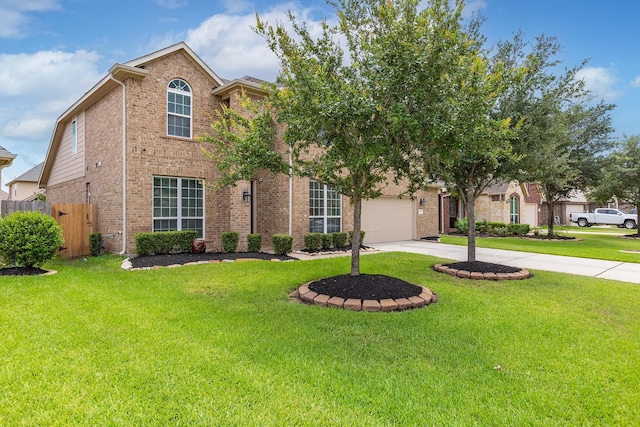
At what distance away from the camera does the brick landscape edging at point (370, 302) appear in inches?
199

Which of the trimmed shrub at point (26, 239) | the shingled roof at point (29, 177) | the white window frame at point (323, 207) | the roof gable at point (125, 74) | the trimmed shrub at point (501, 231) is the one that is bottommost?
the trimmed shrub at point (501, 231)

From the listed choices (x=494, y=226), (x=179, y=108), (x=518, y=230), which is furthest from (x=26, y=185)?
(x=518, y=230)

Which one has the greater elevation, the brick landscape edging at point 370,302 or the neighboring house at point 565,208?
the neighboring house at point 565,208

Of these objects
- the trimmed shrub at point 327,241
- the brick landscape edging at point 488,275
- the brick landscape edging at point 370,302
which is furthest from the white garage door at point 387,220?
the brick landscape edging at point 370,302

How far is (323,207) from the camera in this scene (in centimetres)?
1325

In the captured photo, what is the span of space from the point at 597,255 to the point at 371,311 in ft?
35.6

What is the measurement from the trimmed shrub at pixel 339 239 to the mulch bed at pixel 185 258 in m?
2.58

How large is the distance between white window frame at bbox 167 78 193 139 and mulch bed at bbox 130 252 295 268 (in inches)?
158

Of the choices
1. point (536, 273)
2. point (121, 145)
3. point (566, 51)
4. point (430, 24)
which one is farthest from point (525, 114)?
point (121, 145)

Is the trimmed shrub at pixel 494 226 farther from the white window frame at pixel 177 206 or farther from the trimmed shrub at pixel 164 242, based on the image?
the trimmed shrub at pixel 164 242

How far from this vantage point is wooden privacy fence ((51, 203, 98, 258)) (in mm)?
10633

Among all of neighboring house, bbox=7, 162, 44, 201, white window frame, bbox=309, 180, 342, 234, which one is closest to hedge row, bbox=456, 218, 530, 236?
white window frame, bbox=309, 180, 342, 234

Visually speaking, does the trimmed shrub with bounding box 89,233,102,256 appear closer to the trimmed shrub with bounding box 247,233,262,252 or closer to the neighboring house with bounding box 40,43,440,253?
the neighboring house with bounding box 40,43,440,253

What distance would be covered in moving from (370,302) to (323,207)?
27.2 feet
